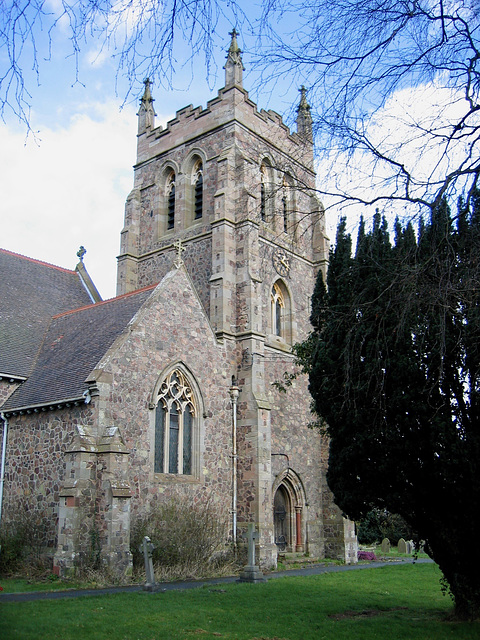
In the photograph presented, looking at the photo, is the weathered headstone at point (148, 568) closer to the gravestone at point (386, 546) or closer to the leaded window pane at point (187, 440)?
the leaded window pane at point (187, 440)

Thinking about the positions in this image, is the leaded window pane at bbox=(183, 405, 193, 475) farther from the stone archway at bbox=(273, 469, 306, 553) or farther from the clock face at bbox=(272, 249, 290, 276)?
the clock face at bbox=(272, 249, 290, 276)

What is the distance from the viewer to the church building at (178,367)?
15648mm

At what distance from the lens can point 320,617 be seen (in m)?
10.6

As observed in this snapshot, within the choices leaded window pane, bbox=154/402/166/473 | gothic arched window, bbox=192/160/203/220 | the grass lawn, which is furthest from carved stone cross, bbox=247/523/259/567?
gothic arched window, bbox=192/160/203/220

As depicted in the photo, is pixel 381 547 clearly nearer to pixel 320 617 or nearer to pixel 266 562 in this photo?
pixel 266 562

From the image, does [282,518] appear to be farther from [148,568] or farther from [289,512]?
[148,568]

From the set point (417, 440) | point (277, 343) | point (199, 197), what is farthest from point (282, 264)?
point (417, 440)

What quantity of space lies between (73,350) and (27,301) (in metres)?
4.64

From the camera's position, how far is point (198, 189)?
25172 millimetres

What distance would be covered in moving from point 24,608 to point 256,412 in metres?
10.7

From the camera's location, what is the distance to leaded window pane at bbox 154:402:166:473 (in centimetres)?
1733

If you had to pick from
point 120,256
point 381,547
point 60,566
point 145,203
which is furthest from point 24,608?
point 381,547

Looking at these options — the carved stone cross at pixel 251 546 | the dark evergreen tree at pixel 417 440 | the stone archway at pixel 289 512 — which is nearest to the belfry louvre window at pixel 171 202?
the stone archway at pixel 289 512

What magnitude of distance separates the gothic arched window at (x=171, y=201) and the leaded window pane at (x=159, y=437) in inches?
399
